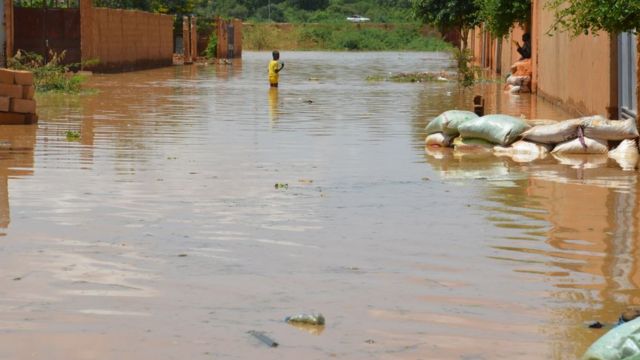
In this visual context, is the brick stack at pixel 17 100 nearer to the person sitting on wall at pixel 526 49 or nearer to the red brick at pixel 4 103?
the red brick at pixel 4 103

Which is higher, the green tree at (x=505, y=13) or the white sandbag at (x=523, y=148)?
the green tree at (x=505, y=13)

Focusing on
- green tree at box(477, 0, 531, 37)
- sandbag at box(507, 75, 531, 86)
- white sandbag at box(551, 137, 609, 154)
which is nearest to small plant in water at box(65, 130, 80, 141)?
white sandbag at box(551, 137, 609, 154)

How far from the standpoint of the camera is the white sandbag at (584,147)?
1399 cm

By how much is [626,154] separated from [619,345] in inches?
353

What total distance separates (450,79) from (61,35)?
1057 centimetres

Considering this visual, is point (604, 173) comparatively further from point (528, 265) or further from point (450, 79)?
point (450, 79)

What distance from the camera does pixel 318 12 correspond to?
10875cm

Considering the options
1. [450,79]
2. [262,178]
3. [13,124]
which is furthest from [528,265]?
[450,79]

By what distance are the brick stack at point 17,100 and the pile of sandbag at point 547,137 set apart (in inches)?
236

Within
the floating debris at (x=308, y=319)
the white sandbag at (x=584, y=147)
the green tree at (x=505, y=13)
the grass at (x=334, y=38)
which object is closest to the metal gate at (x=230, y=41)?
the grass at (x=334, y=38)

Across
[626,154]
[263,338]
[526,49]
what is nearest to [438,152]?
[626,154]

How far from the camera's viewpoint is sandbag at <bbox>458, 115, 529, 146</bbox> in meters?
14.4

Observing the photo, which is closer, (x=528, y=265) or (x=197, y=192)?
(x=528, y=265)

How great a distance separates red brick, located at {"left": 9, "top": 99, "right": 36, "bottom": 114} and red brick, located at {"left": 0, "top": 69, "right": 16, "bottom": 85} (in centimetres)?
37
